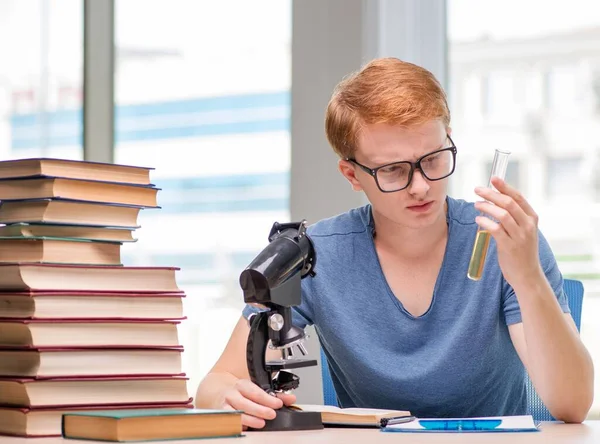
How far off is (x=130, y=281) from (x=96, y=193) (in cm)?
15

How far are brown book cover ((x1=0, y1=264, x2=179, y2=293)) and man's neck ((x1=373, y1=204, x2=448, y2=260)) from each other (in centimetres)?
58

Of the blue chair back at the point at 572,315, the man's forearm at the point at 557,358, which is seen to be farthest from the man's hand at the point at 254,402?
the blue chair back at the point at 572,315

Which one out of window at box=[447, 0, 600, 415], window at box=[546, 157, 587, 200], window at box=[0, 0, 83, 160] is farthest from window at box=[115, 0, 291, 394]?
window at box=[546, 157, 587, 200]

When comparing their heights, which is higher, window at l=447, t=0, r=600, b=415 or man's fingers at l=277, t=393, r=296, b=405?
window at l=447, t=0, r=600, b=415

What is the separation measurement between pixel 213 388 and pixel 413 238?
1.67 ft

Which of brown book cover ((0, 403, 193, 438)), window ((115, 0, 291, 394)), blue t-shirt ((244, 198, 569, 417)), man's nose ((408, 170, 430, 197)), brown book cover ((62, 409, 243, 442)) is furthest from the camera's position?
window ((115, 0, 291, 394))

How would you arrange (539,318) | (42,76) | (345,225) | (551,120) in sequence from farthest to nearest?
(42,76) < (551,120) < (345,225) < (539,318)

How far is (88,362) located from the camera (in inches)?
50.5

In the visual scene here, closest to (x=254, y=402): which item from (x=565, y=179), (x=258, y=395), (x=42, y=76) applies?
(x=258, y=395)

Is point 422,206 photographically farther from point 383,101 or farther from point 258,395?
point 258,395

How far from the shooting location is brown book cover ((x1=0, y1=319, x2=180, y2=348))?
125cm

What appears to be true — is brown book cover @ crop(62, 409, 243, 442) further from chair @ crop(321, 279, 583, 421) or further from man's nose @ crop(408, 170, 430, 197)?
chair @ crop(321, 279, 583, 421)

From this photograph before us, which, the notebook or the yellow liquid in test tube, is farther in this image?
the yellow liquid in test tube

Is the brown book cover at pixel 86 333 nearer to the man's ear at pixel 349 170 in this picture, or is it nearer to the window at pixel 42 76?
the man's ear at pixel 349 170
